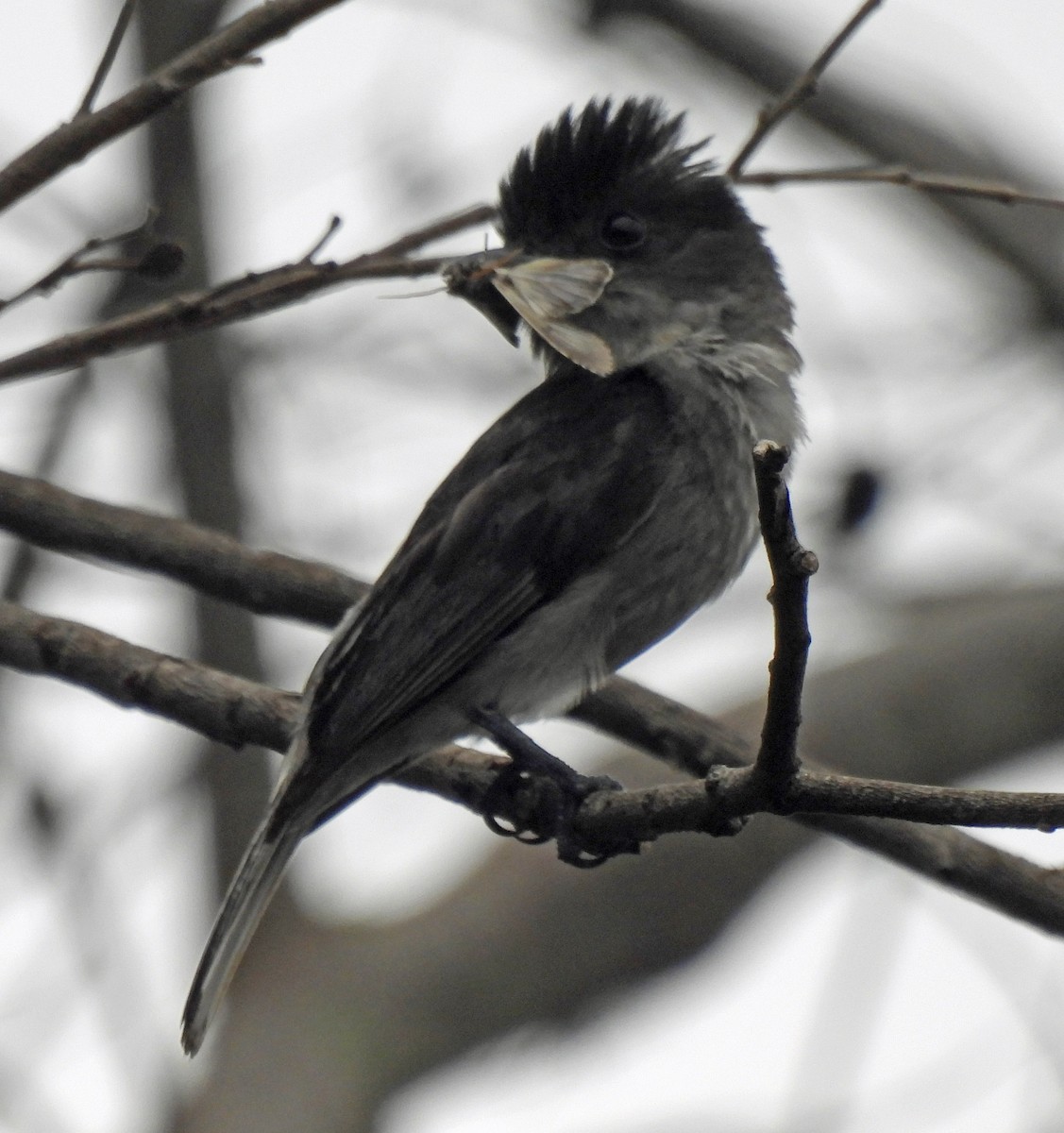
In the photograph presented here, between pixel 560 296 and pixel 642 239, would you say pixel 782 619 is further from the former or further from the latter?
pixel 642 239

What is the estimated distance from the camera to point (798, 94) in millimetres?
3529

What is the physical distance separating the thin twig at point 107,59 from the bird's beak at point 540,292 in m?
0.93

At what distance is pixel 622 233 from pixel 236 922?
2201 mm

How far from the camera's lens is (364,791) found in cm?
412

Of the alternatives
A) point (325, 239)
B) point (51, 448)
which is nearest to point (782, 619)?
point (325, 239)

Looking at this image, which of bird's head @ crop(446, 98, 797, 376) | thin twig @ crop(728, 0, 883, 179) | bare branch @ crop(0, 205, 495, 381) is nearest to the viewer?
bare branch @ crop(0, 205, 495, 381)

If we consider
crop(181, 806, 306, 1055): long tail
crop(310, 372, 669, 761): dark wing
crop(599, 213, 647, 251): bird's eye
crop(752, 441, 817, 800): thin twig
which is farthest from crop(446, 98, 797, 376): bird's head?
crop(752, 441, 817, 800): thin twig

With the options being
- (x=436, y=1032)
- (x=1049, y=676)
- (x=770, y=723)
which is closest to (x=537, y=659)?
(x=770, y=723)

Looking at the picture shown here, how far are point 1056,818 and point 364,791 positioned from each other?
6.47ft

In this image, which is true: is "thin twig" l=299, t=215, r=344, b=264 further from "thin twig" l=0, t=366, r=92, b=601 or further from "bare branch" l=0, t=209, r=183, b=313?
"thin twig" l=0, t=366, r=92, b=601

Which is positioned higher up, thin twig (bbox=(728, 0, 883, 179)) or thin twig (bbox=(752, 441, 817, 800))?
thin twig (bbox=(728, 0, 883, 179))

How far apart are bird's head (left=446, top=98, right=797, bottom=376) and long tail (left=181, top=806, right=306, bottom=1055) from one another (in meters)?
1.39

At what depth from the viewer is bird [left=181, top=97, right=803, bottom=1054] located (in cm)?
384

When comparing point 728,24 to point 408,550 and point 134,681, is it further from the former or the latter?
point 134,681
